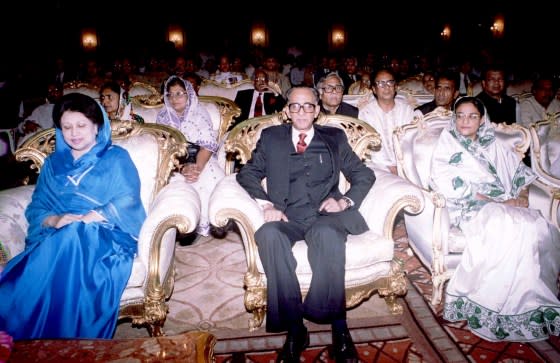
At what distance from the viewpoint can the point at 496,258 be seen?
89.7 inches

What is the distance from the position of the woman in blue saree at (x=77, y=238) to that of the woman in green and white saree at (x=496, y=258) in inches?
79.5

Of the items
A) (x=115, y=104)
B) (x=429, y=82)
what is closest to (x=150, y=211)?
(x=115, y=104)

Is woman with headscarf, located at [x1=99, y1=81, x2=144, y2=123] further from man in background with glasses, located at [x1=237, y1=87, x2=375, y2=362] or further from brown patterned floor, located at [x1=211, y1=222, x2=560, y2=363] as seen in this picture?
brown patterned floor, located at [x1=211, y1=222, x2=560, y2=363]

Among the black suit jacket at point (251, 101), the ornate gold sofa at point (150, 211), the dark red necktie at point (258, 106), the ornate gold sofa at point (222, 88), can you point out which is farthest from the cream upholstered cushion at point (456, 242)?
the ornate gold sofa at point (222, 88)

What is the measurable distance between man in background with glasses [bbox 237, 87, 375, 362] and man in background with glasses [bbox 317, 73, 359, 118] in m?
1.10

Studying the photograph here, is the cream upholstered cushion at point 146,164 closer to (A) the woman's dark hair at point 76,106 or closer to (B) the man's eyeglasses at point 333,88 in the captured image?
(A) the woman's dark hair at point 76,106

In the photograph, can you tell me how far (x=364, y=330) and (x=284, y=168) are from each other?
113 cm

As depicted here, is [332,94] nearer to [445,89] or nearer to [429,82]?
[445,89]

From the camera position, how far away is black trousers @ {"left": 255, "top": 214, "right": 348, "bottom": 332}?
205 cm

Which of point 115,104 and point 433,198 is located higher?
point 115,104

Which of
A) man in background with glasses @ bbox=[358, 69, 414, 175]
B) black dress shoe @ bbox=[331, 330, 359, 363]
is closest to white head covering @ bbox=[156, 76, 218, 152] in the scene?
man in background with glasses @ bbox=[358, 69, 414, 175]

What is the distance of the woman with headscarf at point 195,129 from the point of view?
3592 mm

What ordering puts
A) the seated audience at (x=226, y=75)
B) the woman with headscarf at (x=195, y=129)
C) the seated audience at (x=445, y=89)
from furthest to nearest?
the seated audience at (x=226, y=75), the seated audience at (x=445, y=89), the woman with headscarf at (x=195, y=129)

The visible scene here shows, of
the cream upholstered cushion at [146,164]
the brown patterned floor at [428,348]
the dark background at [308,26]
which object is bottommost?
the brown patterned floor at [428,348]
